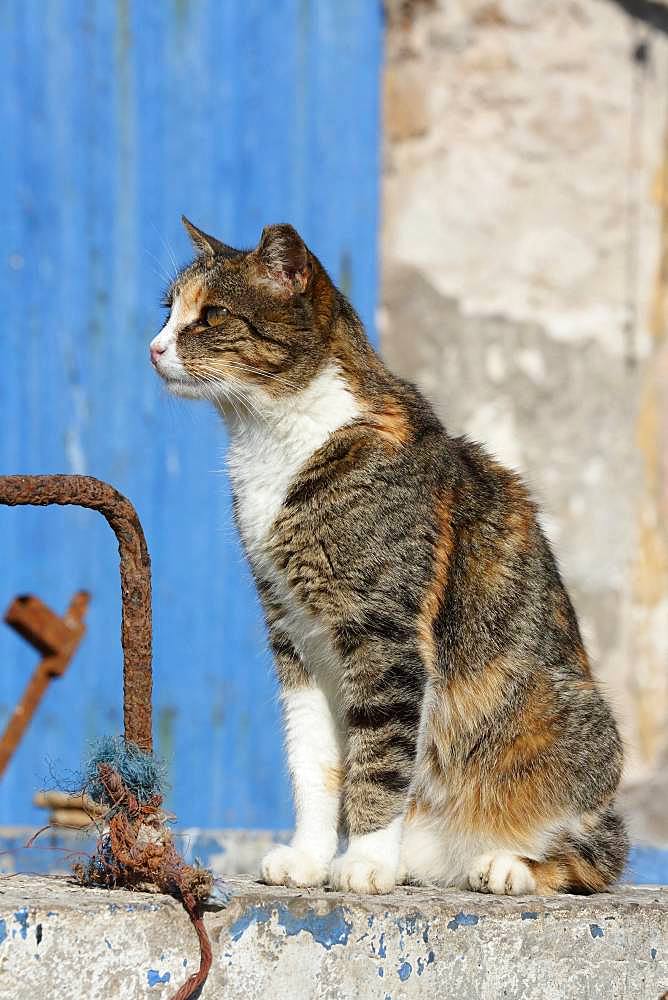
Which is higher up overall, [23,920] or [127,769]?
[127,769]

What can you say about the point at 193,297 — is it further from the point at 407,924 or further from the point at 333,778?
the point at 407,924

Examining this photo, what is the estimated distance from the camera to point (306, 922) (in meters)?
2.00

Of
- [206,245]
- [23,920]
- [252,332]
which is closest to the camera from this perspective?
[23,920]

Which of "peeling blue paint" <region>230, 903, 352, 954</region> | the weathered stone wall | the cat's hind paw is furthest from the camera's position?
the weathered stone wall

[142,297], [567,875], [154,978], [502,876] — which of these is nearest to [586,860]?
[567,875]

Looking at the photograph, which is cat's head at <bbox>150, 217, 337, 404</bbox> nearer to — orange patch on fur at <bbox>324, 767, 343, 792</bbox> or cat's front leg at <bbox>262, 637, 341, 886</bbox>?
cat's front leg at <bbox>262, 637, 341, 886</bbox>

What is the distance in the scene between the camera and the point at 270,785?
5.60 meters

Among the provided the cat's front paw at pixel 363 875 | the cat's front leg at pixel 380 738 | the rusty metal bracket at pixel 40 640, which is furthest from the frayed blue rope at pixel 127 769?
the rusty metal bracket at pixel 40 640

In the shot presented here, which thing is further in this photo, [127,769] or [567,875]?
[567,875]

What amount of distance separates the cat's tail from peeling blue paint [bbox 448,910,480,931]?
538 mm

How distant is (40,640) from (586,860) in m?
2.30

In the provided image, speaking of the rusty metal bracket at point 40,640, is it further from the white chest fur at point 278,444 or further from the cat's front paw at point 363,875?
the cat's front paw at point 363,875

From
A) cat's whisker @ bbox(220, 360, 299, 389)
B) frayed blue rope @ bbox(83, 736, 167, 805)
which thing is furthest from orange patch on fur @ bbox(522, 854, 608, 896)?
cat's whisker @ bbox(220, 360, 299, 389)

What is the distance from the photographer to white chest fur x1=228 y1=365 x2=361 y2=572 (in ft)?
9.52
